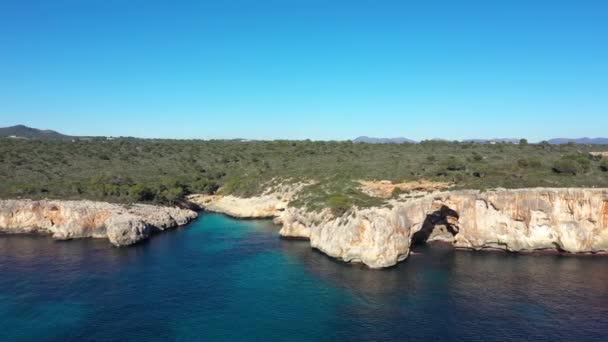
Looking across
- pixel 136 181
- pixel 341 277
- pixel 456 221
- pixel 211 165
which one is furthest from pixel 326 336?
pixel 211 165

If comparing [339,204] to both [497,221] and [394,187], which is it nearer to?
[394,187]

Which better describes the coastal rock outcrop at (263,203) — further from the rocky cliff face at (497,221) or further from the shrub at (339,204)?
the rocky cliff face at (497,221)

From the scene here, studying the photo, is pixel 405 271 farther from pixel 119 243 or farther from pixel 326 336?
pixel 119 243

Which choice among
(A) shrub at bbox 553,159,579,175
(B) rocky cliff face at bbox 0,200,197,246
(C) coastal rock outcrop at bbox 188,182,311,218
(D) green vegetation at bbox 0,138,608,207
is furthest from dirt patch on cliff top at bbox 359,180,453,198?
(B) rocky cliff face at bbox 0,200,197,246

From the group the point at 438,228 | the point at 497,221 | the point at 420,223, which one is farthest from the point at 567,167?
the point at 420,223

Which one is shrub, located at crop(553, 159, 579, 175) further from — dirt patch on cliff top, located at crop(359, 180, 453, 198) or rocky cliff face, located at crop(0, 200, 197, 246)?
rocky cliff face, located at crop(0, 200, 197, 246)

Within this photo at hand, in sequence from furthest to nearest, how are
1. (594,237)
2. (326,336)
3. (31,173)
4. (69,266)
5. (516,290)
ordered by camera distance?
(31,173)
(594,237)
(69,266)
(516,290)
(326,336)
